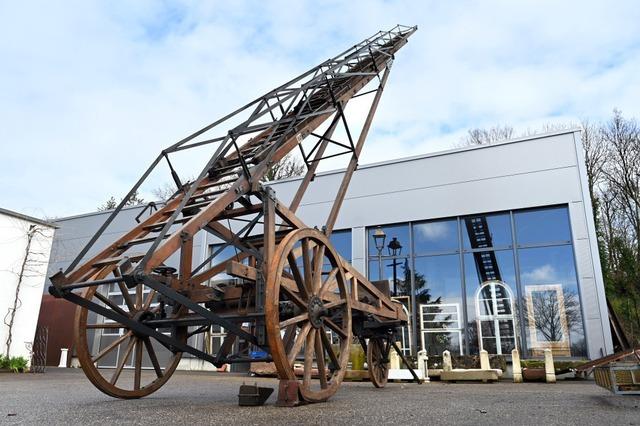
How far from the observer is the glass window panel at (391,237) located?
15312 mm

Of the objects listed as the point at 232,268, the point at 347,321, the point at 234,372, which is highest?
the point at 232,268

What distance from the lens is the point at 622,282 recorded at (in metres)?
20.4

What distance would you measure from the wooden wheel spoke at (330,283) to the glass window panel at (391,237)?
9.23 metres

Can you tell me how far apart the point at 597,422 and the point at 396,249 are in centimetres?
1135

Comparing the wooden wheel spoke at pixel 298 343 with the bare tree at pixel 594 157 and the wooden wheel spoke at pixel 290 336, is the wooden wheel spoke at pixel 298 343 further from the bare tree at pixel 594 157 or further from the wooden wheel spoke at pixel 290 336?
the bare tree at pixel 594 157

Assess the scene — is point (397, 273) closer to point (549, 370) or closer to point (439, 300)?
point (439, 300)

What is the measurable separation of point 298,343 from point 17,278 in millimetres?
11299

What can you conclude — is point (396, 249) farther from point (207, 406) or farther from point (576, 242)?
point (207, 406)

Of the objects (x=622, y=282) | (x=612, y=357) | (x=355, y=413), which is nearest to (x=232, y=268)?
(x=355, y=413)

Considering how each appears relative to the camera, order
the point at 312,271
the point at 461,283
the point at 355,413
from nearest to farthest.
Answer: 1. the point at 355,413
2. the point at 312,271
3. the point at 461,283

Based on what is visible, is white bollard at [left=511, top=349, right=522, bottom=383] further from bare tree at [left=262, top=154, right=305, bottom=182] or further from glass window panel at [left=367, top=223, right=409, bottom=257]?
bare tree at [left=262, top=154, right=305, bottom=182]

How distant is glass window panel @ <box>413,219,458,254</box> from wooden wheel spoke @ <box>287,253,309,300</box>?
9870 millimetres

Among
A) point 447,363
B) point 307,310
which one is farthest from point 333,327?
point 447,363

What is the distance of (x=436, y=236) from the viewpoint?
15.0 m
